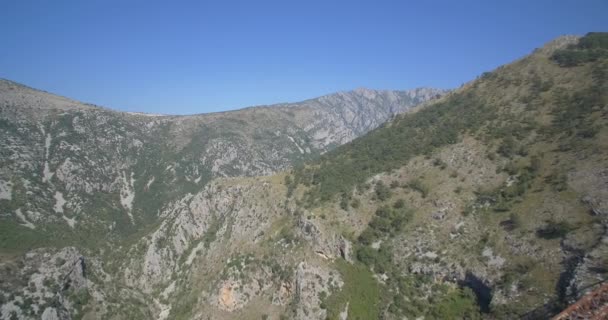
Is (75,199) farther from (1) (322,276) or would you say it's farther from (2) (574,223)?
(2) (574,223)

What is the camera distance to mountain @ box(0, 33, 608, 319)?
182 ft

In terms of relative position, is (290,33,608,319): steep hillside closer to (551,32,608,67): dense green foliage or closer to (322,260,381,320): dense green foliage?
(551,32,608,67): dense green foliage

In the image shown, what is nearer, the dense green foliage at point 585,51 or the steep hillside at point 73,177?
the dense green foliage at point 585,51

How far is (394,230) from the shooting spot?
72.8m

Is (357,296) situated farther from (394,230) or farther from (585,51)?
(585,51)

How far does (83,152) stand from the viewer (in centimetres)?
17012

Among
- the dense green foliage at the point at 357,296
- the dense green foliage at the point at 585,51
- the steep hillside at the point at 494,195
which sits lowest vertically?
the dense green foliage at the point at 357,296

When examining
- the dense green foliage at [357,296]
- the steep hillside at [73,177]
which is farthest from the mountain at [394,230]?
the steep hillside at [73,177]

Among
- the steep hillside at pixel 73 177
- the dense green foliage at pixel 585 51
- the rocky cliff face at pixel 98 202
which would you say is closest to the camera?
the dense green foliage at pixel 585 51

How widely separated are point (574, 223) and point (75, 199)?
158008 mm

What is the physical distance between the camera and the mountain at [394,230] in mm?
55562

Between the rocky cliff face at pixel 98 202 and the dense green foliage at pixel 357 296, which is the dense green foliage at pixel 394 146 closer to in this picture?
the rocky cliff face at pixel 98 202

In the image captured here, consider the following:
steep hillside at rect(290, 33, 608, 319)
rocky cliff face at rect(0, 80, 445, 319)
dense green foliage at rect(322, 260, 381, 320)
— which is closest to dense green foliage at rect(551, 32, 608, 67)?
steep hillside at rect(290, 33, 608, 319)

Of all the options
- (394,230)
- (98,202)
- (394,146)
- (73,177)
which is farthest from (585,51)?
(73,177)
